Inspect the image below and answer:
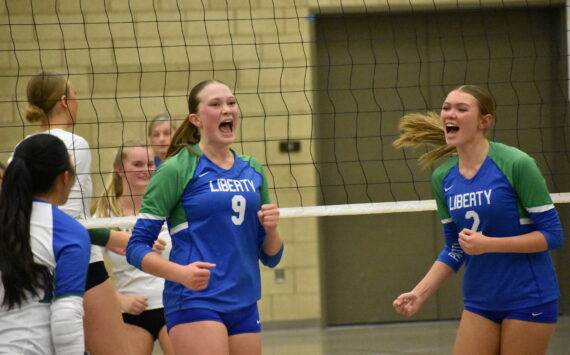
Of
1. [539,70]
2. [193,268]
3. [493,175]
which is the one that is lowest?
[193,268]

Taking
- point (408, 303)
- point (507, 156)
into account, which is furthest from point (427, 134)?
point (408, 303)

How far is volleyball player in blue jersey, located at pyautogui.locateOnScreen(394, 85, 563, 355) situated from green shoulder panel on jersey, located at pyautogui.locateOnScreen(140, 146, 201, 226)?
109 cm

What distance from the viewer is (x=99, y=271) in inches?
162

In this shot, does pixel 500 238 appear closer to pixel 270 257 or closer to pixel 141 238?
pixel 270 257

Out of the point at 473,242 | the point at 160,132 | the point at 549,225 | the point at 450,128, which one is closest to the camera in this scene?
the point at 473,242

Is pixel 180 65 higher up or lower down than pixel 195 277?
higher up

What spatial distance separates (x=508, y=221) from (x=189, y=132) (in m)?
1.32

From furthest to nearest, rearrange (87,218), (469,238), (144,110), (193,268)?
(144,110) < (87,218) < (469,238) < (193,268)

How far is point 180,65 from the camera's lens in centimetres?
801

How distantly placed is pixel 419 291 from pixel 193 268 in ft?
3.73

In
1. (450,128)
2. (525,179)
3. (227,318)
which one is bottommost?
(227,318)

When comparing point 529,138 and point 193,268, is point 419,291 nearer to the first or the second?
point 193,268

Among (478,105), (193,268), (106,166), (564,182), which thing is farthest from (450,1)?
(193,268)

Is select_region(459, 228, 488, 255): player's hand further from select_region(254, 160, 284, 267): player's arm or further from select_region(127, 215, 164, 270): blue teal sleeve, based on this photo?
select_region(127, 215, 164, 270): blue teal sleeve
